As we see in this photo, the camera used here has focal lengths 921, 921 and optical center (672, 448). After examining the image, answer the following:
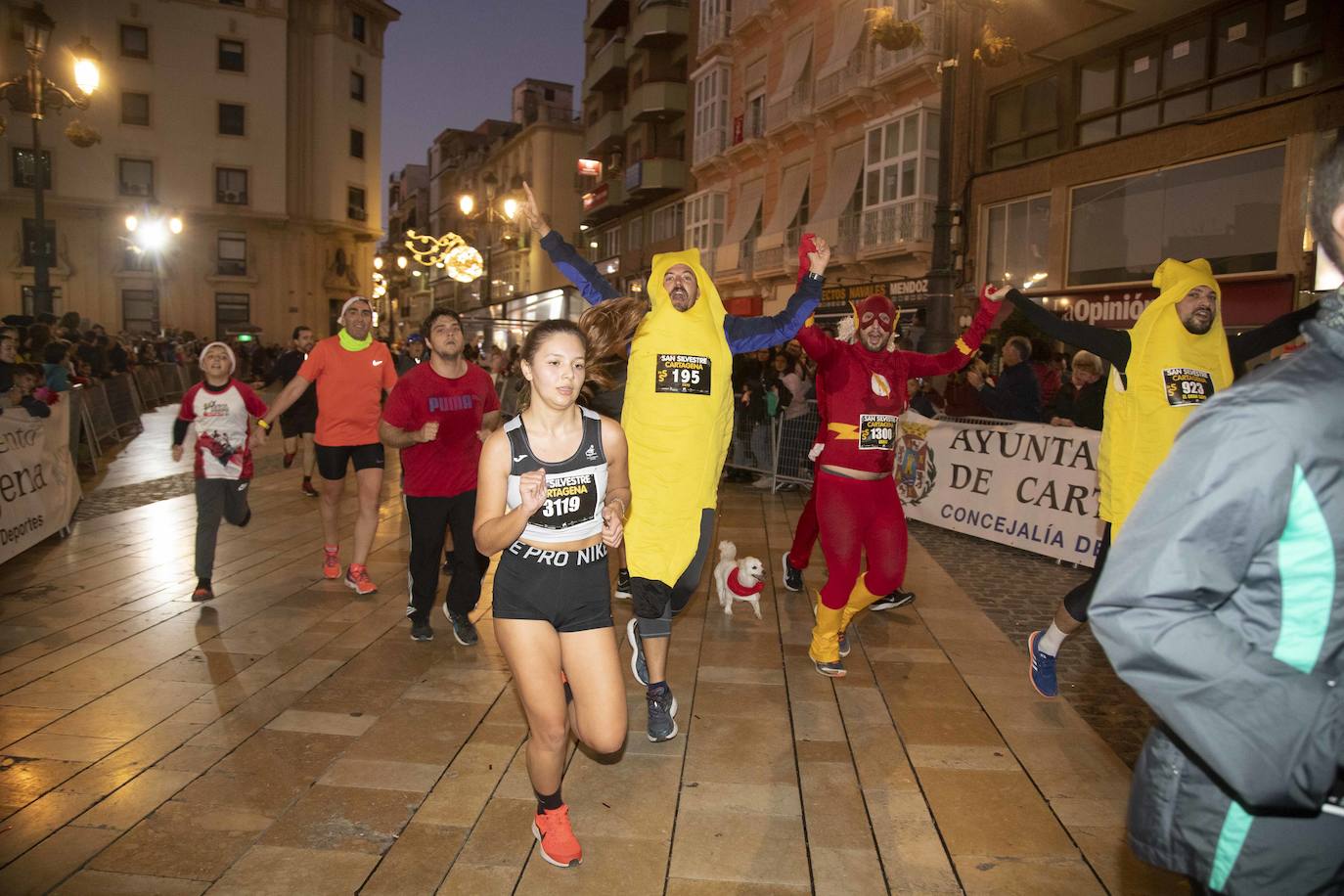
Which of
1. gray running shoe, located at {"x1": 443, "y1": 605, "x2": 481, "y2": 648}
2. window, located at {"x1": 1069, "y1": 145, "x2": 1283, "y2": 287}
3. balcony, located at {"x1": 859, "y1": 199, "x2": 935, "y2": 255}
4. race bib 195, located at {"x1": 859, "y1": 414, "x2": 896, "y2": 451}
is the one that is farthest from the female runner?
balcony, located at {"x1": 859, "y1": 199, "x2": 935, "y2": 255}

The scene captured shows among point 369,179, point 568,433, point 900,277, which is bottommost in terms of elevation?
point 568,433

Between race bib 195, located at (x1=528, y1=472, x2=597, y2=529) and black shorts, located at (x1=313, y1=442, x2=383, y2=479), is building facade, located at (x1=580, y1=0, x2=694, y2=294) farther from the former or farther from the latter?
race bib 195, located at (x1=528, y1=472, x2=597, y2=529)

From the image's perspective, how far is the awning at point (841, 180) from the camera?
24.1 m

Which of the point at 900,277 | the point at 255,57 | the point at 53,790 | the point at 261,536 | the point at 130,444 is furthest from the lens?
the point at 255,57

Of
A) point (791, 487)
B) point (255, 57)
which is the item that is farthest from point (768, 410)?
point (255, 57)

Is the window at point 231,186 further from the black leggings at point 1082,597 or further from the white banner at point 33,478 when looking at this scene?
the black leggings at point 1082,597

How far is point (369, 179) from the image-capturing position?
168 feet

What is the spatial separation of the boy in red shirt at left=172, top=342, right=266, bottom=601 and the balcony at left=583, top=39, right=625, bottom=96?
36476mm

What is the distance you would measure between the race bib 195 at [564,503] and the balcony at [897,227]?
19.0 metres

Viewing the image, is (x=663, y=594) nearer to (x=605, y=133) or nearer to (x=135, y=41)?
(x=605, y=133)

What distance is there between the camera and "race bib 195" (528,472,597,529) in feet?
11.1

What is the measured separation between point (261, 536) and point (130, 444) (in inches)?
375

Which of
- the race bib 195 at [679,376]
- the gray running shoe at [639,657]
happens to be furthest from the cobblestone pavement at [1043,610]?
the race bib 195 at [679,376]

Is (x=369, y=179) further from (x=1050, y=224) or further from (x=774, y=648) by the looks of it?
(x=774, y=648)
